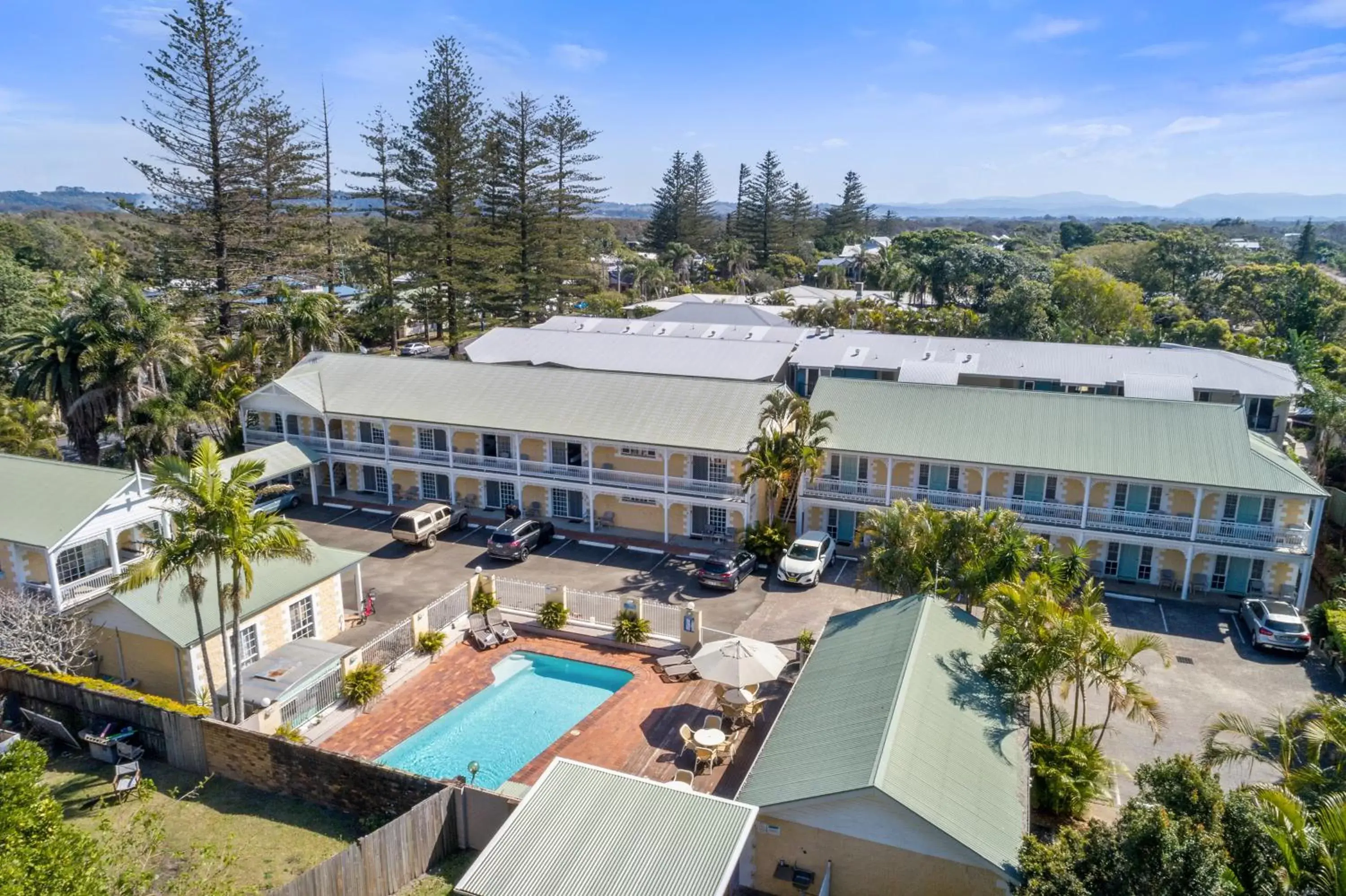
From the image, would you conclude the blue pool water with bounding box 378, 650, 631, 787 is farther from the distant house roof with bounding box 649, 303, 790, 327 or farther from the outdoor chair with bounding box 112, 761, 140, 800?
the distant house roof with bounding box 649, 303, 790, 327

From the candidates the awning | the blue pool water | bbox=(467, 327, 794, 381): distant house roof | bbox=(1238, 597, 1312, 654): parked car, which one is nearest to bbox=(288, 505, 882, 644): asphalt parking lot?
the blue pool water

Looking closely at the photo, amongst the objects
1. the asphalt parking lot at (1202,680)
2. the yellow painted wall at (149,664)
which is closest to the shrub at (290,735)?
the yellow painted wall at (149,664)

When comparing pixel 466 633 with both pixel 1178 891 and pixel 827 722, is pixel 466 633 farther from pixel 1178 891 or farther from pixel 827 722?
pixel 1178 891

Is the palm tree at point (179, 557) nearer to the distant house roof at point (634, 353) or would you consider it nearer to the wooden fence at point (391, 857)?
the wooden fence at point (391, 857)

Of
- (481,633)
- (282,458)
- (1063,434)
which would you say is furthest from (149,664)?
(1063,434)

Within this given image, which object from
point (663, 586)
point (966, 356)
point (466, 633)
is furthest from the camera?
point (966, 356)

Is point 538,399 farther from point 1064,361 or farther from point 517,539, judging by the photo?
point 1064,361

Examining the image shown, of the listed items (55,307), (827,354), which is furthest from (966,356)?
(55,307)
